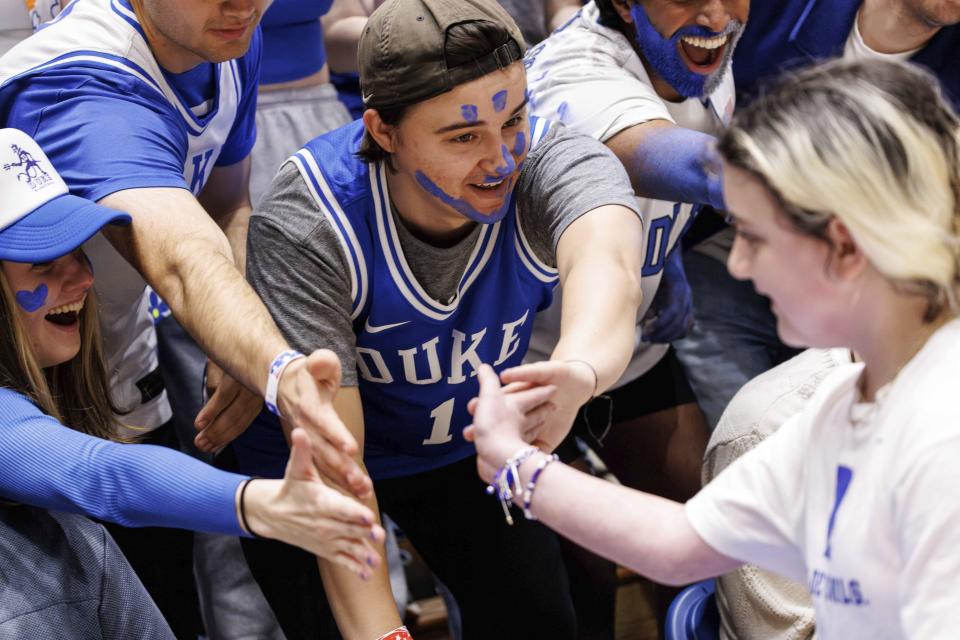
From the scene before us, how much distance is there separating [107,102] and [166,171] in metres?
0.15

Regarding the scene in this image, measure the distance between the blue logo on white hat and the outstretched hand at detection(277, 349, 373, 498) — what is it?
19.5 inches

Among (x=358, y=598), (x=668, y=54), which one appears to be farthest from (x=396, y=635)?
(x=668, y=54)

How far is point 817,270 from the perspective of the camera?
98 cm

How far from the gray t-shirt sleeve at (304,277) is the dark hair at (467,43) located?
166mm

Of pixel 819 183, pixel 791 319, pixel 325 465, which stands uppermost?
pixel 819 183

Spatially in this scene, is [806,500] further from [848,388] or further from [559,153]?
[559,153]

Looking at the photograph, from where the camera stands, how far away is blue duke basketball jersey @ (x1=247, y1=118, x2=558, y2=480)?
1.64 meters

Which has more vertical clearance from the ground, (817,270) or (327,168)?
(817,270)

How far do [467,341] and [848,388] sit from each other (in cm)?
79

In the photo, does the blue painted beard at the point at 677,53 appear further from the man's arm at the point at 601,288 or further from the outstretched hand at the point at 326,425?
the outstretched hand at the point at 326,425

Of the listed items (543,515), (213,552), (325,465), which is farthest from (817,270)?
(213,552)

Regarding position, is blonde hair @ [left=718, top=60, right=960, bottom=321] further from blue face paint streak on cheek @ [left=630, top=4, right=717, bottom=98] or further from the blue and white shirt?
blue face paint streak on cheek @ [left=630, top=4, right=717, bottom=98]

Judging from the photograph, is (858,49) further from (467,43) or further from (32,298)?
(32,298)

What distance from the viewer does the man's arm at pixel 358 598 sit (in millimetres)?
1494
